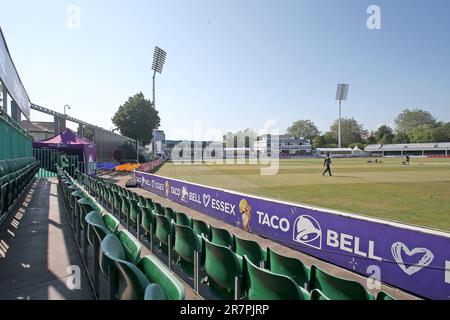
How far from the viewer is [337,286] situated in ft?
8.61

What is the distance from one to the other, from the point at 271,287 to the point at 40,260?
410 cm

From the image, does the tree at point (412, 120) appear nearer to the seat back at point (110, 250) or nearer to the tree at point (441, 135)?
the tree at point (441, 135)

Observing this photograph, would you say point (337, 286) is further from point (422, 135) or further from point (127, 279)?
point (422, 135)

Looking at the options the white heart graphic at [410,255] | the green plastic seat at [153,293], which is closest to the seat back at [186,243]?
the green plastic seat at [153,293]

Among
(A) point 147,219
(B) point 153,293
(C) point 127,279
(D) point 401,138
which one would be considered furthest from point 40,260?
(D) point 401,138

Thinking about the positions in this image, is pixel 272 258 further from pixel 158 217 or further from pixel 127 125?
pixel 127 125

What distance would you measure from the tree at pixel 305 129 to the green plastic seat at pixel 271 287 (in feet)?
531

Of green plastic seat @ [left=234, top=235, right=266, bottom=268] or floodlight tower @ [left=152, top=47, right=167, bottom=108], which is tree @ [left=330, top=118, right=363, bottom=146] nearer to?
floodlight tower @ [left=152, top=47, right=167, bottom=108]

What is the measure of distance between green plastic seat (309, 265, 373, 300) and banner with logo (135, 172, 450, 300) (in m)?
1.80

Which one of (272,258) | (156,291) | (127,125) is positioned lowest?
(272,258)

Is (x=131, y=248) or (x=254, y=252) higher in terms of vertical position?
(x=131, y=248)

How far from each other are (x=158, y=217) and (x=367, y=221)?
11.7ft
